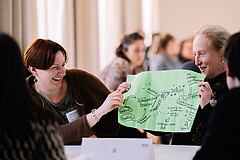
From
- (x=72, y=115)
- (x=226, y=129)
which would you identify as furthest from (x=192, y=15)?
(x=226, y=129)

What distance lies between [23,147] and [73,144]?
39.0 inches

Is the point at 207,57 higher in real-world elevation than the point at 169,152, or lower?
higher

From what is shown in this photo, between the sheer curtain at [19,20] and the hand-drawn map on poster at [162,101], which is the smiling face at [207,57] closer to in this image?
the hand-drawn map on poster at [162,101]

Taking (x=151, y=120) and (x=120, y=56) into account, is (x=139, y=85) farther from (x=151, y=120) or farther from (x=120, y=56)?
(x=120, y=56)

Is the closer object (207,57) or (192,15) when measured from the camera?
(207,57)

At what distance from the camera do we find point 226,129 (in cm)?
110

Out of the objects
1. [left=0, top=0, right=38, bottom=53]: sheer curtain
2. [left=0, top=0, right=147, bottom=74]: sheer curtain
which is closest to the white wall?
[left=0, top=0, right=147, bottom=74]: sheer curtain

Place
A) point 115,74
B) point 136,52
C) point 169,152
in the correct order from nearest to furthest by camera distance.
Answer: point 169,152
point 115,74
point 136,52

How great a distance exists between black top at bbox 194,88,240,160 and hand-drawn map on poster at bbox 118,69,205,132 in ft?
2.18

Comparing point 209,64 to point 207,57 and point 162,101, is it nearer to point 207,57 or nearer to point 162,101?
point 207,57

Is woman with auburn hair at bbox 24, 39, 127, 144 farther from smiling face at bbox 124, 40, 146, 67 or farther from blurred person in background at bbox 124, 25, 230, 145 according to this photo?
smiling face at bbox 124, 40, 146, 67

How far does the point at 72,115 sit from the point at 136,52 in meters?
2.36

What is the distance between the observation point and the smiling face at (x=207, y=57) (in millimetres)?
1936

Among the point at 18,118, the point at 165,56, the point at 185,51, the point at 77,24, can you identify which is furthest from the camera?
the point at 185,51
